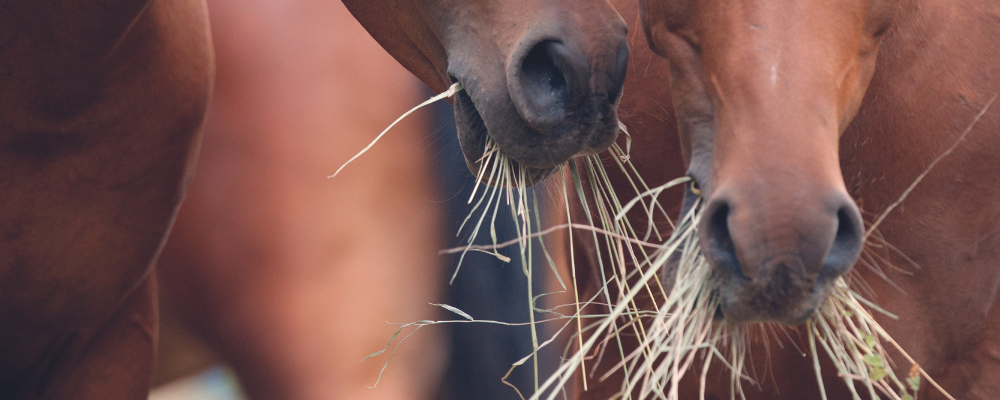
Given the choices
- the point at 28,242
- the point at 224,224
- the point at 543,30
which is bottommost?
the point at 224,224

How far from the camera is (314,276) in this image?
2295 mm

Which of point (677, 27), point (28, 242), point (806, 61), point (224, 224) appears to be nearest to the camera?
point (806, 61)

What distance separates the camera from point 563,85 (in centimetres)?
109

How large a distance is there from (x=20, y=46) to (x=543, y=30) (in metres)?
0.77

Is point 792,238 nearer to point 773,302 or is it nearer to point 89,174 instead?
point 773,302

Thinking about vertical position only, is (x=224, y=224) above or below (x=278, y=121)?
below

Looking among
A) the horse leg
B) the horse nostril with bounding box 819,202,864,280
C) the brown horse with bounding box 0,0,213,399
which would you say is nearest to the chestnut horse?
the horse nostril with bounding box 819,202,864,280

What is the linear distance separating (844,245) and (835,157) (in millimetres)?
92

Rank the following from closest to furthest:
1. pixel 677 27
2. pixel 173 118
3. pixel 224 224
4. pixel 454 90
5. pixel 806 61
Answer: pixel 806 61 → pixel 677 27 → pixel 454 90 → pixel 173 118 → pixel 224 224

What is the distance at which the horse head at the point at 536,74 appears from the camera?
106 centimetres

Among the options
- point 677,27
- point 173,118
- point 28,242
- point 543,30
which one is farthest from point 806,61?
point 28,242

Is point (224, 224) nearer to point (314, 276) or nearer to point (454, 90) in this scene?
point (314, 276)

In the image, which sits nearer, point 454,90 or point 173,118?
point 454,90

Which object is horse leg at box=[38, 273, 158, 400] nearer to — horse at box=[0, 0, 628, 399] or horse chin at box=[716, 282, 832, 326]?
horse at box=[0, 0, 628, 399]
